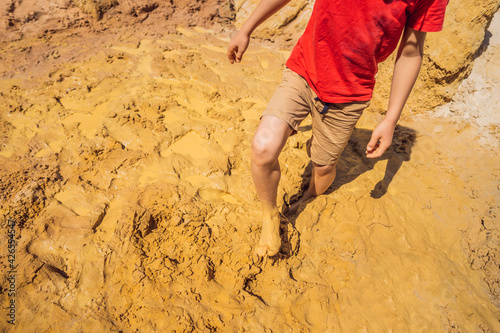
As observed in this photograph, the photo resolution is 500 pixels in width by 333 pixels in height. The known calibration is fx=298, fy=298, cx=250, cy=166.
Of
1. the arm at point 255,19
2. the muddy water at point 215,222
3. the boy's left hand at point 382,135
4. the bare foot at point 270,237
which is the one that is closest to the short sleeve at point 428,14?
the boy's left hand at point 382,135

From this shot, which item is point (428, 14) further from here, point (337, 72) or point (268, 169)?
point (268, 169)

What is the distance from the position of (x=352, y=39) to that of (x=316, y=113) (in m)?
0.48

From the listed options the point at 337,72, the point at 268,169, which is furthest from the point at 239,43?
the point at 268,169

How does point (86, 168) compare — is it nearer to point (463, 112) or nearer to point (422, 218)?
point (422, 218)

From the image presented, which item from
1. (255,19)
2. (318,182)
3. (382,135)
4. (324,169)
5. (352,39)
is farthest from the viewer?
(318,182)

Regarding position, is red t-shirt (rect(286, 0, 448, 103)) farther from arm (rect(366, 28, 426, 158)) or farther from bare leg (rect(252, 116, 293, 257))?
bare leg (rect(252, 116, 293, 257))

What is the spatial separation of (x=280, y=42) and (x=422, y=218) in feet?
11.0

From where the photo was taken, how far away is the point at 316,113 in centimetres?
183

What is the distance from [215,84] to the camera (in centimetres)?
340

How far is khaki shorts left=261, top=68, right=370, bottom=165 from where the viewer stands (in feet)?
5.29

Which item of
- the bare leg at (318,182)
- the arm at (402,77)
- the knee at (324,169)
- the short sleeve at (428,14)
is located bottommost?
the bare leg at (318,182)

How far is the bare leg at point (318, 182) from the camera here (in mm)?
2066

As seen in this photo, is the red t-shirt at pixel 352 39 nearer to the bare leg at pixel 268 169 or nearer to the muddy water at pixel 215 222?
the bare leg at pixel 268 169

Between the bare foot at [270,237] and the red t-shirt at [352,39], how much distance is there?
0.76 meters
